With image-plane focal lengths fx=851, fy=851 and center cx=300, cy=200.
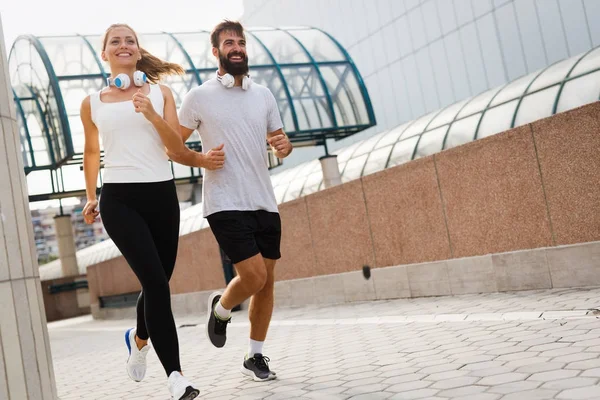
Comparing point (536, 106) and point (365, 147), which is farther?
point (365, 147)

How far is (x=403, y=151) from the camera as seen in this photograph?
2089cm

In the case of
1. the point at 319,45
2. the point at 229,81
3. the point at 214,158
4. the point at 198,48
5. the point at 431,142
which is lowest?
the point at 214,158

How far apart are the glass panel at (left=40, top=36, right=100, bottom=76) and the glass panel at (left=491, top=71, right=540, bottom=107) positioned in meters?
11.3

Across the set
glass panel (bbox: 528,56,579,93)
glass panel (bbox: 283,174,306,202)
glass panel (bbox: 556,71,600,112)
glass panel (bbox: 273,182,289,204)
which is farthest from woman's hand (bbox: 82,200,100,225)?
glass panel (bbox: 273,182,289,204)

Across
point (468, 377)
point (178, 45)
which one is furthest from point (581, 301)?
point (178, 45)

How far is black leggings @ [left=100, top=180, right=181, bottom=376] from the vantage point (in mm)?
4723

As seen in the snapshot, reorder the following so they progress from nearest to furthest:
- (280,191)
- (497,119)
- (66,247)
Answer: (497,119), (280,191), (66,247)

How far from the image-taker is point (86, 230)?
180000 millimetres

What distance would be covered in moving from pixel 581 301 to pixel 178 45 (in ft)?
66.1

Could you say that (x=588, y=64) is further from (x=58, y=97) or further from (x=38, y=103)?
(x=38, y=103)

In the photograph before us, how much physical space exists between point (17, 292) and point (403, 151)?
56.8 feet

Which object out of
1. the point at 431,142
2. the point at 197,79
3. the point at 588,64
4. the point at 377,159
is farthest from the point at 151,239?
the point at 197,79

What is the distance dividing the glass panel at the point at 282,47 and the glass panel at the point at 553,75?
9.88m

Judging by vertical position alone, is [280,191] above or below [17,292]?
above
